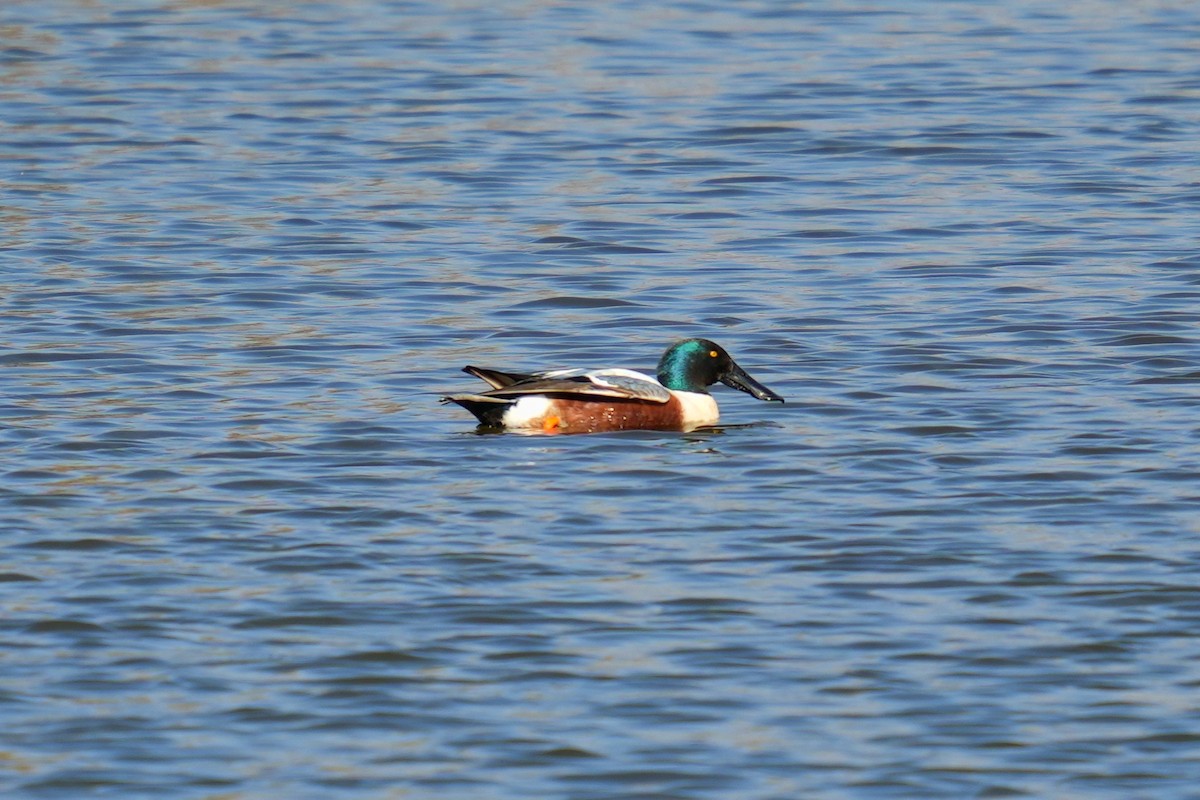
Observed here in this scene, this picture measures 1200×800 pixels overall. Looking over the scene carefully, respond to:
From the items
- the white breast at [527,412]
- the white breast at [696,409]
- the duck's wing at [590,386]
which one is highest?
the duck's wing at [590,386]

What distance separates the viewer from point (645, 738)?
22.0 feet

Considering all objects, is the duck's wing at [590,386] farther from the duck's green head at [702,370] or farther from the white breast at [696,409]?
the duck's green head at [702,370]

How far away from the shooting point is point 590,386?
33.8 ft

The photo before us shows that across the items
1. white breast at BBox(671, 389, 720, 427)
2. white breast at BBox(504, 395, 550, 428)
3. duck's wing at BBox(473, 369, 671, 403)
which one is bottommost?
white breast at BBox(671, 389, 720, 427)

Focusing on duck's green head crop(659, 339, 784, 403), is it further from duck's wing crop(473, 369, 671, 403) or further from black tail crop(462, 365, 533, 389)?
black tail crop(462, 365, 533, 389)

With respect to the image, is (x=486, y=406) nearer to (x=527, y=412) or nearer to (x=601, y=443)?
(x=527, y=412)

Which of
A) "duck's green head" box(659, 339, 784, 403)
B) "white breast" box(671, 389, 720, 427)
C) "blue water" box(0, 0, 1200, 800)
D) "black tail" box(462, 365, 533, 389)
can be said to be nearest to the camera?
"blue water" box(0, 0, 1200, 800)

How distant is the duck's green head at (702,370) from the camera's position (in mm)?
10844

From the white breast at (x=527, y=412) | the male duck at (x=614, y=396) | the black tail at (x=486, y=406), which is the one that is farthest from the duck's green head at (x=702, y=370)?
the black tail at (x=486, y=406)

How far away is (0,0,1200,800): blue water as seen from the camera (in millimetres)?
6785

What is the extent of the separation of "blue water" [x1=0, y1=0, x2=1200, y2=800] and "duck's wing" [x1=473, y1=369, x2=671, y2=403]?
0.21 m

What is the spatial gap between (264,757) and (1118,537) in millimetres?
3400

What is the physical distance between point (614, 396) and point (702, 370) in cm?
65

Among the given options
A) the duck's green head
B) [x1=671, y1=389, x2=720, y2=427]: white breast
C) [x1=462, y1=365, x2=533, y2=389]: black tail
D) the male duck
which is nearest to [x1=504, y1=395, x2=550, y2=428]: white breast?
the male duck
